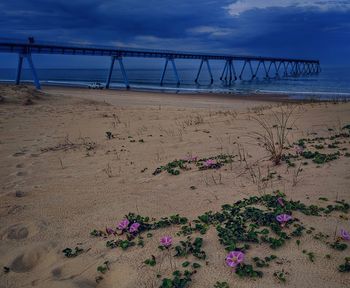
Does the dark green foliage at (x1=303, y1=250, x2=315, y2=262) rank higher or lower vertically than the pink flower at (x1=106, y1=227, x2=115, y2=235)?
higher

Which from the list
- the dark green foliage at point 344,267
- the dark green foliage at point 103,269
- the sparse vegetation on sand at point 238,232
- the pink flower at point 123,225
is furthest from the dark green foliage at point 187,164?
the dark green foliage at point 344,267

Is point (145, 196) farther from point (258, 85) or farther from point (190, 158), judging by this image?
point (258, 85)

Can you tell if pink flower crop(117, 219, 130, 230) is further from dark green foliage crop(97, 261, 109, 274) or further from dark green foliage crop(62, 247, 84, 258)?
dark green foliage crop(97, 261, 109, 274)

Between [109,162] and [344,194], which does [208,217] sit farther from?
[109,162]

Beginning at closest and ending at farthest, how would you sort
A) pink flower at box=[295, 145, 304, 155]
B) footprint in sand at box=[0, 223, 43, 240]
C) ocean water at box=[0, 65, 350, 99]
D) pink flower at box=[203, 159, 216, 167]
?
footprint in sand at box=[0, 223, 43, 240], pink flower at box=[203, 159, 216, 167], pink flower at box=[295, 145, 304, 155], ocean water at box=[0, 65, 350, 99]

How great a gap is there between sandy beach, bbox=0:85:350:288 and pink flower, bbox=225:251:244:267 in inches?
3.3

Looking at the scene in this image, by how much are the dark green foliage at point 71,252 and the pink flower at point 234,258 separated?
4.42 ft

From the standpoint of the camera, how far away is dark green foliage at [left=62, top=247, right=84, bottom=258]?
2.95 metres

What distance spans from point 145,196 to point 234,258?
1.84 meters

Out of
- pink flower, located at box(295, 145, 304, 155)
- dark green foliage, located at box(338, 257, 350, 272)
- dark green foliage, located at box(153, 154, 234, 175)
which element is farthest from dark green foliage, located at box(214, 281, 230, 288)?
pink flower, located at box(295, 145, 304, 155)

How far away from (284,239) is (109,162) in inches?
146

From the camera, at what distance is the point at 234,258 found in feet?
8.28

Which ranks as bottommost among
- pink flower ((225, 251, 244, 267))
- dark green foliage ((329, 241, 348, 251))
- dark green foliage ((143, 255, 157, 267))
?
dark green foliage ((143, 255, 157, 267))

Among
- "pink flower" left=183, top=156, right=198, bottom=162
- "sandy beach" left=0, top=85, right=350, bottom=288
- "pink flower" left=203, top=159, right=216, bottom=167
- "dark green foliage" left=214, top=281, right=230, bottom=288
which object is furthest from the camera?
"pink flower" left=183, top=156, right=198, bottom=162
